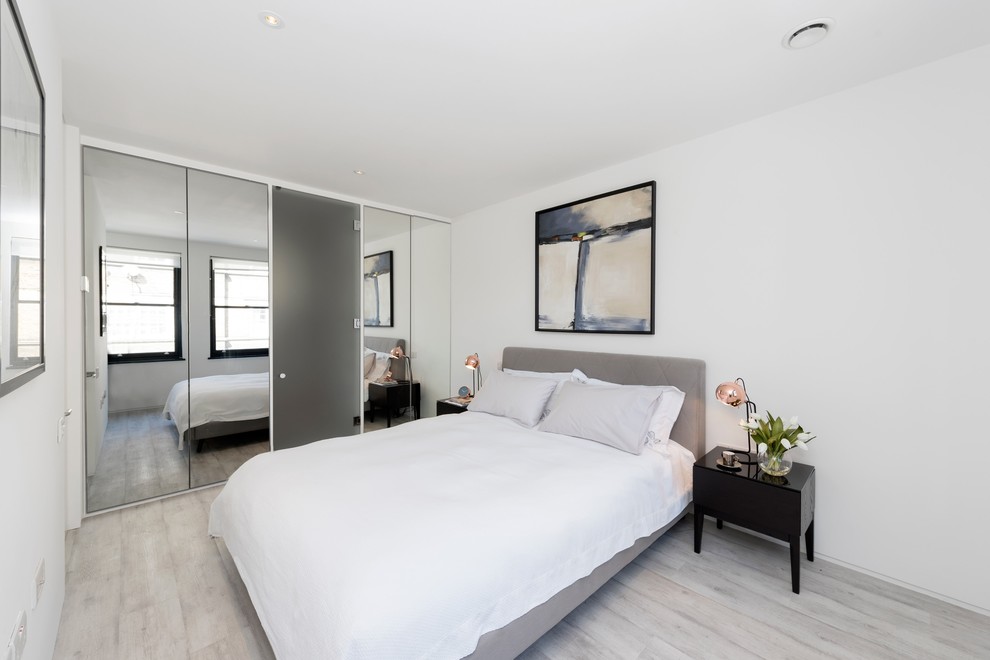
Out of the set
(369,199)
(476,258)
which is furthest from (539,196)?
(369,199)

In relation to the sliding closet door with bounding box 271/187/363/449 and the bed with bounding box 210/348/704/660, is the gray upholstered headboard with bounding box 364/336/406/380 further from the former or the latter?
the bed with bounding box 210/348/704/660

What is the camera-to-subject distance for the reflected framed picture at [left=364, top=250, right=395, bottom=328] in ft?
13.9

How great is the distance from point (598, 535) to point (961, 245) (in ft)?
7.20

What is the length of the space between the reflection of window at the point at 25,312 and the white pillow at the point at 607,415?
247 cm

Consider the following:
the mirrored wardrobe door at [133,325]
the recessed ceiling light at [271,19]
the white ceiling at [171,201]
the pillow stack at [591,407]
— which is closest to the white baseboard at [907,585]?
the pillow stack at [591,407]

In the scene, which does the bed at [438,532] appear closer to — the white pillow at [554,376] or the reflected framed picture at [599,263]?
the white pillow at [554,376]

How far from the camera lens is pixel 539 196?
389cm

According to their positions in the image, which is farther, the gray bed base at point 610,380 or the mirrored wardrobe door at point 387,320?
the mirrored wardrobe door at point 387,320

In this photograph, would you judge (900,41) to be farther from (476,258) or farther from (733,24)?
(476,258)

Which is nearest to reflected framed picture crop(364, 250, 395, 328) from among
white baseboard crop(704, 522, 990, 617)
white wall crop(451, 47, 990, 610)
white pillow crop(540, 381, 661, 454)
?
white pillow crop(540, 381, 661, 454)

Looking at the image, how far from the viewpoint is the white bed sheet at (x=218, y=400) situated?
10.4ft

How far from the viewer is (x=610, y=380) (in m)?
3.20

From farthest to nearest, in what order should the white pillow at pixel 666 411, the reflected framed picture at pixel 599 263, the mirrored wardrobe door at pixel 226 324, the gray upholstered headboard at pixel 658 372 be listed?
1. the mirrored wardrobe door at pixel 226 324
2. the reflected framed picture at pixel 599 263
3. the gray upholstered headboard at pixel 658 372
4. the white pillow at pixel 666 411

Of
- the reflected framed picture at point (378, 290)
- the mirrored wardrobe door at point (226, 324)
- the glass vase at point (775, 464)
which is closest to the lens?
the glass vase at point (775, 464)
